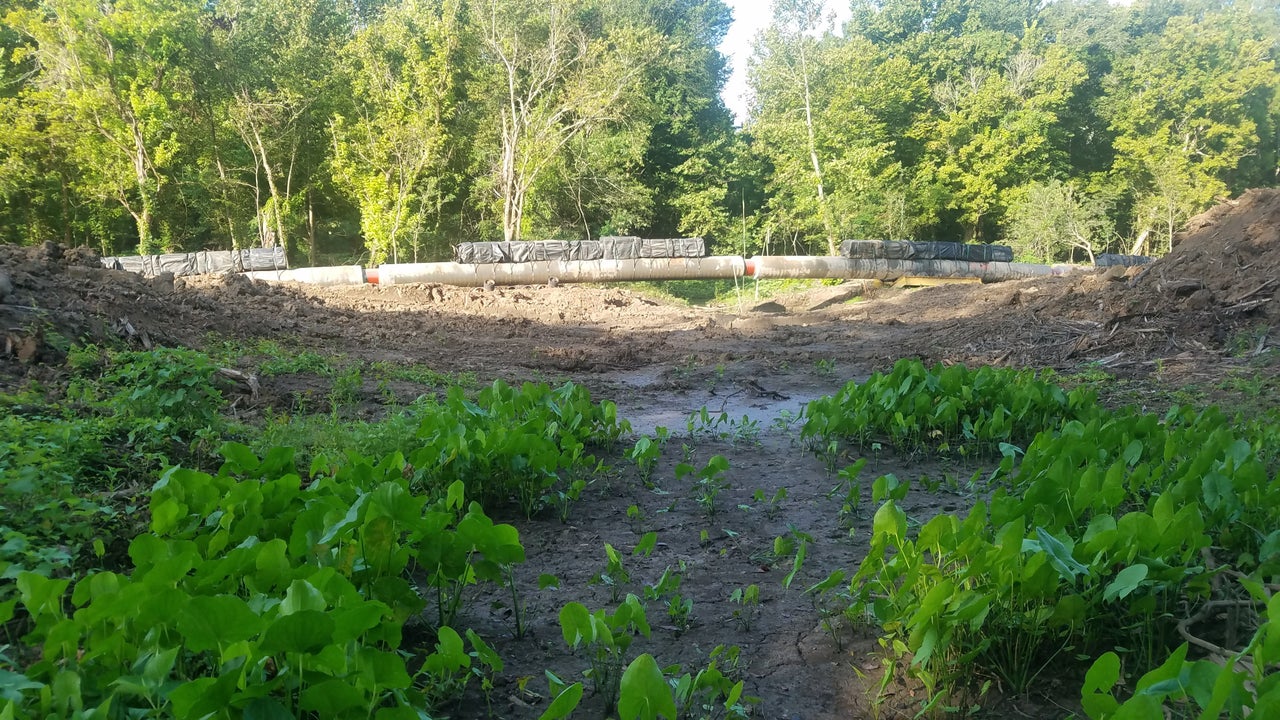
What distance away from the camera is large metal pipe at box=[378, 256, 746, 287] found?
57.6ft

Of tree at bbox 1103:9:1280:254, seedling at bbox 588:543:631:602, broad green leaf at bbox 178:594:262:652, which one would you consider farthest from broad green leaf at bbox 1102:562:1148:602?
tree at bbox 1103:9:1280:254

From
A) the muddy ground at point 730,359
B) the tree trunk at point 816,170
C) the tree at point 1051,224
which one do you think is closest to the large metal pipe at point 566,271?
the muddy ground at point 730,359

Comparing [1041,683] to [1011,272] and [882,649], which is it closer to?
[882,649]

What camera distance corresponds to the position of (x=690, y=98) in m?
32.0

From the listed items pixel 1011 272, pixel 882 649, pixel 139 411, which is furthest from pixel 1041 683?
pixel 1011 272

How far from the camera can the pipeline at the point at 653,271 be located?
1756cm

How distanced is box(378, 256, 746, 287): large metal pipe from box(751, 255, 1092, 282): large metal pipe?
1119mm

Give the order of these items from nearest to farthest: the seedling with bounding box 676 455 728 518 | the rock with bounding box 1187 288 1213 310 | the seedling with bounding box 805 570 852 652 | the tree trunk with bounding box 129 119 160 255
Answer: the seedling with bounding box 805 570 852 652 < the seedling with bounding box 676 455 728 518 < the rock with bounding box 1187 288 1213 310 < the tree trunk with bounding box 129 119 160 255

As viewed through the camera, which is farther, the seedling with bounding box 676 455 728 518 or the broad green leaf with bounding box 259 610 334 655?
the seedling with bounding box 676 455 728 518

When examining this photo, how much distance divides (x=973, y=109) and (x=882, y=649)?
35325 millimetres

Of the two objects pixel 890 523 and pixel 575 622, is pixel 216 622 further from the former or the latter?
pixel 890 523

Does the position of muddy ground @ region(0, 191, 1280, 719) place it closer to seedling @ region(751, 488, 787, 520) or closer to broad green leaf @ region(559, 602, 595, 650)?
seedling @ region(751, 488, 787, 520)

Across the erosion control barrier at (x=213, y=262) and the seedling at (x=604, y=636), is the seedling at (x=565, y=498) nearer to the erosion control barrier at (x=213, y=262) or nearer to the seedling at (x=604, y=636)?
the seedling at (x=604, y=636)

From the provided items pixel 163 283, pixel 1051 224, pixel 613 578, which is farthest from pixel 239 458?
pixel 1051 224
